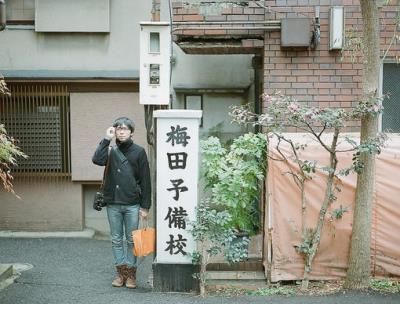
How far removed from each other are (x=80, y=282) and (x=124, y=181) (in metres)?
1.68

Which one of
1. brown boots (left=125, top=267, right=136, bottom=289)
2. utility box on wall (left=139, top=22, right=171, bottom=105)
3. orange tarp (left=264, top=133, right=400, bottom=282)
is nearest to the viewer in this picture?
brown boots (left=125, top=267, right=136, bottom=289)

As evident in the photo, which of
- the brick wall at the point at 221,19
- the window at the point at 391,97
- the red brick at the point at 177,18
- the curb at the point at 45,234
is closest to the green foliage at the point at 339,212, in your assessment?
the window at the point at 391,97

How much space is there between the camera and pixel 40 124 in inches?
434

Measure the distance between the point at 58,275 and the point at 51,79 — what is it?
4136 mm

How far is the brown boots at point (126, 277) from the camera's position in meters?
7.38

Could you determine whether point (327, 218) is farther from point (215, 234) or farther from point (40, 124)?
point (40, 124)

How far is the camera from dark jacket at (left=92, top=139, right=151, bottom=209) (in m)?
7.19

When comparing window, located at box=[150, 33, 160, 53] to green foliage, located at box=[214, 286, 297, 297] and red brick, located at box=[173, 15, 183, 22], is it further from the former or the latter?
green foliage, located at box=[214, 286, 297, 297]

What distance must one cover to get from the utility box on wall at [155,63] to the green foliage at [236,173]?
100 cm

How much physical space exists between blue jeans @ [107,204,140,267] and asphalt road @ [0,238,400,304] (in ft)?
1.35

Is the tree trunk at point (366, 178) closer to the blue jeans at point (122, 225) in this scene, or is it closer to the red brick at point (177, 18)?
the blue jeans at point (122, 225)

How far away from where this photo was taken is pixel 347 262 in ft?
24.9

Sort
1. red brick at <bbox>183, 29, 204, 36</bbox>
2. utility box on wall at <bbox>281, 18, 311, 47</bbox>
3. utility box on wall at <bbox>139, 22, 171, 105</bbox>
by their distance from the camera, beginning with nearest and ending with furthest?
utility box on wall at <bbox>139, 22, 171, 105</bbox> < utility box on wall at <bbox>281, 18, 311, 47</bbox> < red brick at <bbox>183, 29, 204, 36</bbox>

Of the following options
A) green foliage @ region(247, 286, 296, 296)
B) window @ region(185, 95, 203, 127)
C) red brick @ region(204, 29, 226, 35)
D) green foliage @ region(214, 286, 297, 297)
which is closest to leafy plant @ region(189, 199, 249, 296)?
green foliage @ region(214, 286, 297, 297)
